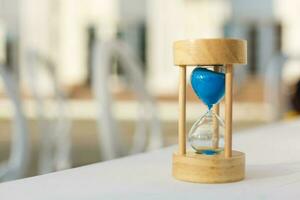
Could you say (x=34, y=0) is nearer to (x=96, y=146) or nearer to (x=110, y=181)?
(x=96, y=146)

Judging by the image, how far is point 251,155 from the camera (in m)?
0.62

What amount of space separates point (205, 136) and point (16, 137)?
52 centimetres

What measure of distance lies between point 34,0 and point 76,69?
0.95 metres

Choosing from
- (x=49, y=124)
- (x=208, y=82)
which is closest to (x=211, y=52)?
(x=208, y=82)

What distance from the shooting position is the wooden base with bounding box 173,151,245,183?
459 millimetres

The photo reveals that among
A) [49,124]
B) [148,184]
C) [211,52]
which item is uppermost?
[211,52]

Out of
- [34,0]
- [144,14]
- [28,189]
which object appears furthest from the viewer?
[144,14]

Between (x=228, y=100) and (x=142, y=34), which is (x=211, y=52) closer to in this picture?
(x=228, y=100)

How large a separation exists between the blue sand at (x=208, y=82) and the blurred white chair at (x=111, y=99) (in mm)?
447

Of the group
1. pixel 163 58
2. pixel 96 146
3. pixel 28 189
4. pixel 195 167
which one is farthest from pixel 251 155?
pixel 163 58

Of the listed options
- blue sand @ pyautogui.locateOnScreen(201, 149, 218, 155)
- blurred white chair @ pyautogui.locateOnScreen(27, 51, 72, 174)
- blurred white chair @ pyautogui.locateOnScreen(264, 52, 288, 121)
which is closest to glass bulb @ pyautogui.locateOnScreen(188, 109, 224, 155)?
blue sand @ pyautogui.locateOnScreen(201, 149, 218, 155)

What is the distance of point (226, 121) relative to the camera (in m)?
0.47

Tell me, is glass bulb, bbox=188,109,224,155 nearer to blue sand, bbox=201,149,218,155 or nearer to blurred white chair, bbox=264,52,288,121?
blue sand, bbox=201,149,218,155

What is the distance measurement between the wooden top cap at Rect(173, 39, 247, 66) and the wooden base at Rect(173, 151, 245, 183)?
0.08 m
